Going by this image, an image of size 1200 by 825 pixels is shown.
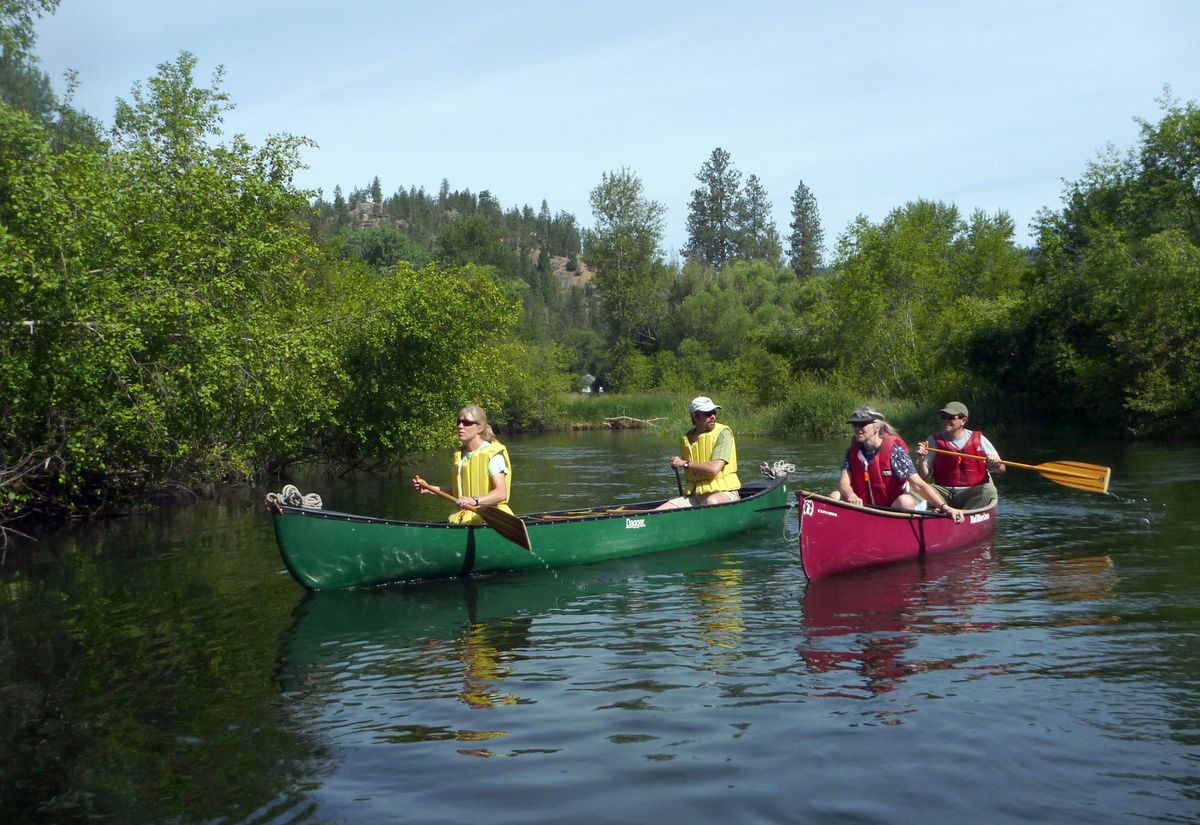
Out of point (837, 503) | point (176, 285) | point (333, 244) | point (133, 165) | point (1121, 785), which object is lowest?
point (1121, 785)

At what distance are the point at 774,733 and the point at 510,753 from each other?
1319 mm

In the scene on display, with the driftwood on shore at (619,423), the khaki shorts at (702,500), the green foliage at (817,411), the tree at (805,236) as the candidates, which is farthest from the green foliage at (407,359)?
the tree at (805,236)

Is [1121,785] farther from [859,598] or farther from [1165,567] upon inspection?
[1165,567]

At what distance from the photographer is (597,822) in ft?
14.8

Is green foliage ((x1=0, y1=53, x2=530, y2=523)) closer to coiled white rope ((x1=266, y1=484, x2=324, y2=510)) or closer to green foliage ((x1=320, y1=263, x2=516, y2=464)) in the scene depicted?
green foliage ((x1=320, y1=263, x2=516, y2=464))

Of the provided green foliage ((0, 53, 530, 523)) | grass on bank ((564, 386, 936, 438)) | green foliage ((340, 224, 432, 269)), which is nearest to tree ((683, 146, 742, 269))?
green foliage ((340, 224, 432, 269))

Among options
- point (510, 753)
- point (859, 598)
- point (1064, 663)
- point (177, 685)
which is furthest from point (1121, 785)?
point (177, 685)

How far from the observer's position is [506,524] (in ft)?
32.4

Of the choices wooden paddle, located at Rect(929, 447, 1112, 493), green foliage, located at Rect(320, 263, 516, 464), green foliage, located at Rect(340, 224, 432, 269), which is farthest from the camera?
green foliage, located at Rect(340, 224, 432, 269)

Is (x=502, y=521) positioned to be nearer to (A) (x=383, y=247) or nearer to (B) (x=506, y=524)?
(B) (x=506, y=524)

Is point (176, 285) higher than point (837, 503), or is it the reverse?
point (176, 285)

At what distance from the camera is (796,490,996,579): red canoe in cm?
934

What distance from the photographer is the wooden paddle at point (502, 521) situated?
971 centimetres

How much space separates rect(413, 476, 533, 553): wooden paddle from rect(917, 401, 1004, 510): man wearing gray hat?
4220 mm
